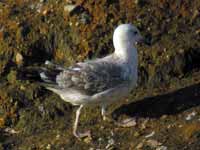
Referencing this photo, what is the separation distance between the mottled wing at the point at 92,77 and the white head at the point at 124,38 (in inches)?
12.3

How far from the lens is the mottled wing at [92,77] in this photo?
8.45m

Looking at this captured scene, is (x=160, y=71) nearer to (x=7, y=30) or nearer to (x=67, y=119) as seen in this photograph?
(x=67, y=119)

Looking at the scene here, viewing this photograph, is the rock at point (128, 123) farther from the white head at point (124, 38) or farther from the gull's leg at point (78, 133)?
the white head at point (124, 38)

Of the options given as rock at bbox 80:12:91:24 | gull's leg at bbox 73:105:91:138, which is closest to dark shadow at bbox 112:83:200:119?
gull's leg at bbox 73:105:91:138

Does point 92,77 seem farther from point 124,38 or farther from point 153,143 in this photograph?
point 153,143

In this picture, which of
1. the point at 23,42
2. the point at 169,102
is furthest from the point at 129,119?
the point at 23,42

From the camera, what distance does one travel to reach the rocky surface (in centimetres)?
850

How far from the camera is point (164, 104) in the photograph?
8.75 meters

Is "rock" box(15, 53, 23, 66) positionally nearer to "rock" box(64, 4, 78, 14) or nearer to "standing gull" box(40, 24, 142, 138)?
"rock" box(64, 4, 78, 14)

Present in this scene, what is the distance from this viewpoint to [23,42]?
9734mm

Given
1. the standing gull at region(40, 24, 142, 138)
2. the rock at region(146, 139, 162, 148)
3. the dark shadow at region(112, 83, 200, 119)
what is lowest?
the rock at region(146, 139, 162, 148)

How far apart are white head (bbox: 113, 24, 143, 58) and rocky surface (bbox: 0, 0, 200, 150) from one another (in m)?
0.52

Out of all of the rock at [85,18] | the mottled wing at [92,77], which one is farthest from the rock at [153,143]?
the rock at [85,18]

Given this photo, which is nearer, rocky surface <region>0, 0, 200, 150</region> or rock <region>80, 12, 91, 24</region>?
rocky surface <region>0, 0, 200, 150</region>
